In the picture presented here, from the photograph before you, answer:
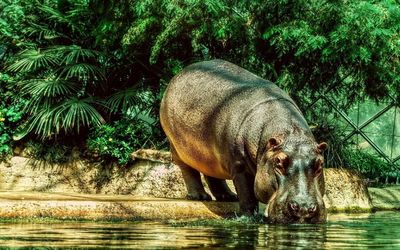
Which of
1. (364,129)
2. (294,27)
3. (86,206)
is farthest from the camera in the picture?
(364,129)

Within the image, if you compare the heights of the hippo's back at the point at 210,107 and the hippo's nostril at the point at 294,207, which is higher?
the hippo's back at the point at 210,107

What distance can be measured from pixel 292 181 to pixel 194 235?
1.24 meters

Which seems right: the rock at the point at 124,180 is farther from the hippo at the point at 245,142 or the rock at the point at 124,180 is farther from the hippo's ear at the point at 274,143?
the hippo's ear at the point at 274,143

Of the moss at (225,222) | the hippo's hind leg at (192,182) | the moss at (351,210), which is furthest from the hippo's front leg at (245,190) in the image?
the moss at (351,210)

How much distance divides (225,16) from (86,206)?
5.09 metres

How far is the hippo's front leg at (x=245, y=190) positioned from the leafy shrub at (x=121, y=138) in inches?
154

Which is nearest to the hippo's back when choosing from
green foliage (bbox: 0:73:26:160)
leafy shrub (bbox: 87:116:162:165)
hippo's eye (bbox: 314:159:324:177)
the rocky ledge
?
the rocky ledge

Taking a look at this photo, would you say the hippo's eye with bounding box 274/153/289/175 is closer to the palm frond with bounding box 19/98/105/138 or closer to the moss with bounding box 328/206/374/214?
the moss with bounding box 328/206/374/214

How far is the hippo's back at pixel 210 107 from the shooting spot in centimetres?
702

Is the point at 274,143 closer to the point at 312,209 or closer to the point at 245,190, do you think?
the point at 312,209

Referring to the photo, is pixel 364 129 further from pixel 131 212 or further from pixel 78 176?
pixel 131 212

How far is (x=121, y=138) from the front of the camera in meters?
11.0

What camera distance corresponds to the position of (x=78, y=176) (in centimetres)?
1073

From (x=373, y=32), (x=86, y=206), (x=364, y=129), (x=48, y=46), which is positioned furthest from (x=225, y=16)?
(x=364, y=129)
